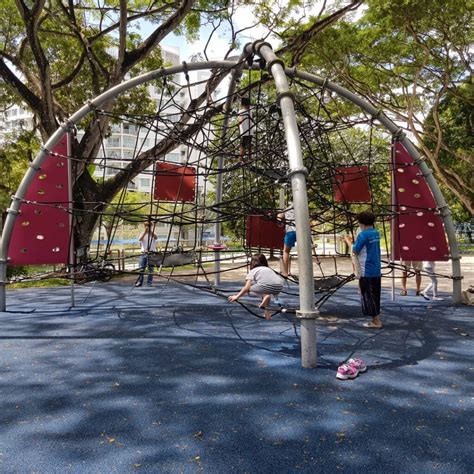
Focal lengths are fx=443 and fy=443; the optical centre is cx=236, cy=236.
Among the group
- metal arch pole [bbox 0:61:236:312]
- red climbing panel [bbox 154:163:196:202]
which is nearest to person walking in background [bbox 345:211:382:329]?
metal arch pole [bbox 0:61:236:312]

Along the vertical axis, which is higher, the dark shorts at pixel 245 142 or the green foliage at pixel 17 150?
the green foliage at pixel 17 150

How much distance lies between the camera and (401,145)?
21.8 ft

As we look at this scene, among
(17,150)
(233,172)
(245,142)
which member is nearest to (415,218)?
(245,142)

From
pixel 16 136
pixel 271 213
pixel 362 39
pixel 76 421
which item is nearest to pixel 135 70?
pixel 16 136

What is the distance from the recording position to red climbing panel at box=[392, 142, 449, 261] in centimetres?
657

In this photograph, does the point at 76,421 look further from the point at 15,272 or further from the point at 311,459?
the point at 15,272

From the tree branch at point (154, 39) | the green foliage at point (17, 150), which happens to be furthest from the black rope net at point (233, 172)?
the green foliage at point (17, 150)

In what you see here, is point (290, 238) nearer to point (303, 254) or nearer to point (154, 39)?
point (303, 254)

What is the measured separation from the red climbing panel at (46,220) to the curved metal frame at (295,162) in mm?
118

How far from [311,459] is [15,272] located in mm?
14942

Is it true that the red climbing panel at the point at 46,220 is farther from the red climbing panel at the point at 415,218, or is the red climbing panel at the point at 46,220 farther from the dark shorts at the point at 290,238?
the red climbing panel at the point at 415,218

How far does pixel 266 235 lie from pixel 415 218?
97.8 inches

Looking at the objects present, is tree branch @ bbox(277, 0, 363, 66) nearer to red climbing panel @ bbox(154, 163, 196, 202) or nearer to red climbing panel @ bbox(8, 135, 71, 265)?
red climbing panel @ bbox(154, 163, 196, 202)

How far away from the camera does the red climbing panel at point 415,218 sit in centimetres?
657
